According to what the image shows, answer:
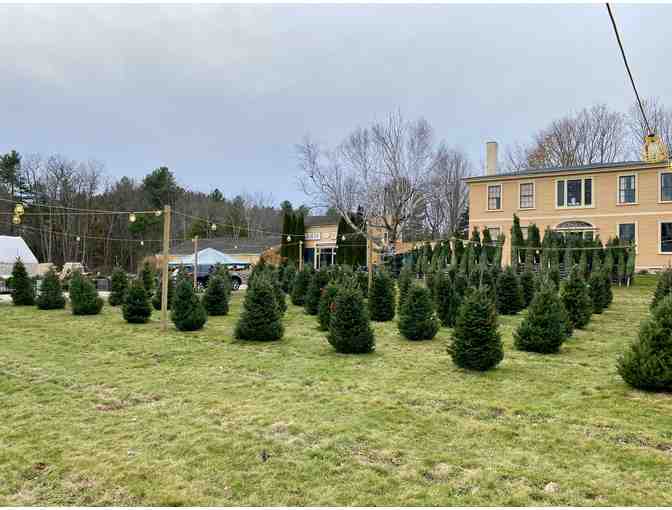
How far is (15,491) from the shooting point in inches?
136

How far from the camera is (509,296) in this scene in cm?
1443

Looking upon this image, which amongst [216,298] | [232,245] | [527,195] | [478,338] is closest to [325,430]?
[478,338]

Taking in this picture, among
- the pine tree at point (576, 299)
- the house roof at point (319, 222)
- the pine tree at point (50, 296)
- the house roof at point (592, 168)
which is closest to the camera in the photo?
the pine tree at point (576, 299)

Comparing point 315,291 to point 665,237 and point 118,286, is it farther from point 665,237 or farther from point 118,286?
point 665,237

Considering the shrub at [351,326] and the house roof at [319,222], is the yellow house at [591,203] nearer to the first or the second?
the house roof at [319,222]

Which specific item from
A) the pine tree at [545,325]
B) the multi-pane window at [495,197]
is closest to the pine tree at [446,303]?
the pine tree at [545,325]

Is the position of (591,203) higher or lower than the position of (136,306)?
higher

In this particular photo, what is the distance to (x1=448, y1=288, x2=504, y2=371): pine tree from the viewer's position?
720cm

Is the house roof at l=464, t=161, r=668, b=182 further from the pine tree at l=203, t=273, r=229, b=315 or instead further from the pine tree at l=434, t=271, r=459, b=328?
the pine tree at l=203, t=273, r=229, b=315

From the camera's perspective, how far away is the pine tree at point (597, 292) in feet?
45.1

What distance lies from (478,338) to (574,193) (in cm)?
2519

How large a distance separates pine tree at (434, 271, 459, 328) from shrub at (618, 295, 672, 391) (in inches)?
221

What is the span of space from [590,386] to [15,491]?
6.12m

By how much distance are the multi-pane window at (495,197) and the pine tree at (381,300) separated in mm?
20653
